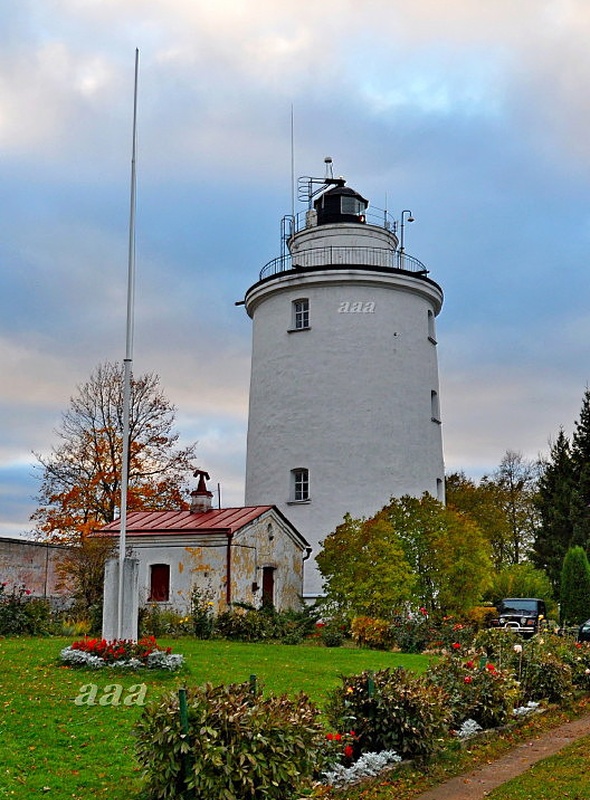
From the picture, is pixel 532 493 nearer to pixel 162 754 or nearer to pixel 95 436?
pixel 95 436

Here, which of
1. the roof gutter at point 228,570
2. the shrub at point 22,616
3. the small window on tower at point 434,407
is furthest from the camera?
the small window on tower at point 434,407

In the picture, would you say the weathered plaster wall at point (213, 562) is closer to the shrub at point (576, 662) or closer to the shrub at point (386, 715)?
the shrub at point (576, 662)

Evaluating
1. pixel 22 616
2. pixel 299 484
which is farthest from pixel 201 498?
pixel 22 616

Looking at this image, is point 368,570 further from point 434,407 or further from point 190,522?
point 434,407

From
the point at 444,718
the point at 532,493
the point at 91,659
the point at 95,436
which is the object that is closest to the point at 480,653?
the point at 444,718

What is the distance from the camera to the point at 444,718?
9.91m

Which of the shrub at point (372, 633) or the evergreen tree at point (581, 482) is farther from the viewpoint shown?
the evergreen tree at point (581, 482)

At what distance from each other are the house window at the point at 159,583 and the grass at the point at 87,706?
5343 millimetres

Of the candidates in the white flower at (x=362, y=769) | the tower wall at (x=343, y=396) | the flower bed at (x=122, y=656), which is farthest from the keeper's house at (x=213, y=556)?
the white flower at (x=362, y=769)

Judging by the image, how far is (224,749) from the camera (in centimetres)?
711

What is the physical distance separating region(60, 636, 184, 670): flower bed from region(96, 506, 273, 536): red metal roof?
32.1ft

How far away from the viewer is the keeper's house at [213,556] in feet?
79.6

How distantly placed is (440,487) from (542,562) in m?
17.2

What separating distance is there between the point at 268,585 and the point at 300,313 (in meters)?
10.5
